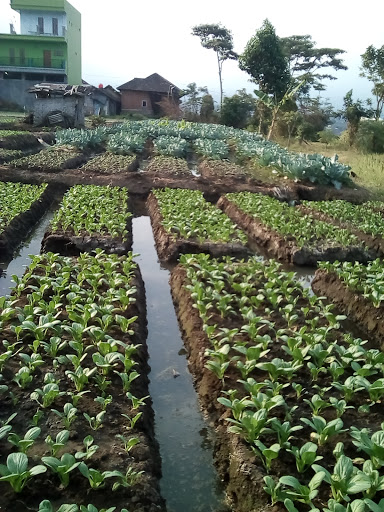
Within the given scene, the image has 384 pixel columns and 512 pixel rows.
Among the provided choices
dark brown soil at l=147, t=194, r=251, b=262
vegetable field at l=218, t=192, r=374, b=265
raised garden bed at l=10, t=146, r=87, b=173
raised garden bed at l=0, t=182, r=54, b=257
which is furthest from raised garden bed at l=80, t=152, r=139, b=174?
dark brown soil at l=147, t=194, r=251, b=262

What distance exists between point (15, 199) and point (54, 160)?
6.28m

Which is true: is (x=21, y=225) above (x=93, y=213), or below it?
below

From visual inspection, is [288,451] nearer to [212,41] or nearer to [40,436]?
[40,436]

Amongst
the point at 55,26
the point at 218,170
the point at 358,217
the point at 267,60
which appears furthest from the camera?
the point at 55,26

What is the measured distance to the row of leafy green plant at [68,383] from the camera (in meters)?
3.18

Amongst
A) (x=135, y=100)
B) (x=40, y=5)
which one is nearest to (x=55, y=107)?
(x=135, y=100)

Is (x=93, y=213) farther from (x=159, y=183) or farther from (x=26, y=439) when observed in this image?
(x=26, y=439)

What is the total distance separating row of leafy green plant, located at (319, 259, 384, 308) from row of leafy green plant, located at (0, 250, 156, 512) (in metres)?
3.09

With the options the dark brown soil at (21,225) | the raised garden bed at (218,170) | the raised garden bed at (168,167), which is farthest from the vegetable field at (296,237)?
the raised garden bed at (218,170)

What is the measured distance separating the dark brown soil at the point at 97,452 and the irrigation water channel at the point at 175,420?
0.46 ft

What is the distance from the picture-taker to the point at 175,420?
451 cm

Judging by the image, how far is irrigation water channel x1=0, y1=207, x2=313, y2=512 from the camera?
3.64m

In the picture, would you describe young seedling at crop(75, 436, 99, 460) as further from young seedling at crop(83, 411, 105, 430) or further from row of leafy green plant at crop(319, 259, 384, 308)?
row of leafy green plant at crop(319, 259, 384, 308)

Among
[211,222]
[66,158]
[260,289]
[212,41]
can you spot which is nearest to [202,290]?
[260,289]
